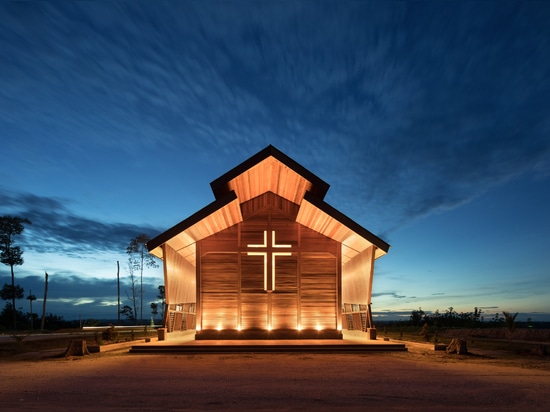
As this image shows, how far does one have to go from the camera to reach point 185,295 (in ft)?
67.4

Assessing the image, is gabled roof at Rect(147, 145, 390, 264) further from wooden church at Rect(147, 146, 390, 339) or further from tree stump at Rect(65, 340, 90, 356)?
tree stump at Rect(65, 340, 90, 356)

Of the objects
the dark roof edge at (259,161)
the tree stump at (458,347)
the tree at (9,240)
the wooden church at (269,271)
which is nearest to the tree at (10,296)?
the tree at (9,240)

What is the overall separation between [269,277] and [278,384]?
389 inches

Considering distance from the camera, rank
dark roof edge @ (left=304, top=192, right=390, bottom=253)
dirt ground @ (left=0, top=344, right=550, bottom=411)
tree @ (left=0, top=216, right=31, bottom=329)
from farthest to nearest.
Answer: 1. tree @ (left=0, top=216, right=31, bottom=329)
2. dark roof edge @ (left=304, top=192, right=390, bottom=253)
3. dirt ground @ (left=0, top=344, right=550, bottom=411)

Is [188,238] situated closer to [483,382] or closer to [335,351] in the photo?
[335,351]

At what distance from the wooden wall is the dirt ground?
5.29 meters

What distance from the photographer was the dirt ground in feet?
20.9

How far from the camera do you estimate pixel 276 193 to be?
60.3 ft

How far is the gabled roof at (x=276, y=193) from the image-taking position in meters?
15.8

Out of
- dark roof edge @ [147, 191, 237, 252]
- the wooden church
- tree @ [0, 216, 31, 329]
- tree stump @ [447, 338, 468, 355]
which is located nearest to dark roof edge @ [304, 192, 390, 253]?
the wooden church

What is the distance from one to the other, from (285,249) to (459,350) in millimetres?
7098

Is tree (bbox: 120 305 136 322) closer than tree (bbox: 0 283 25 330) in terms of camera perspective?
No

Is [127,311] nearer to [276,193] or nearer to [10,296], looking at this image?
[10,296]

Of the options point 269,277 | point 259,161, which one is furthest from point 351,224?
point 269,277
